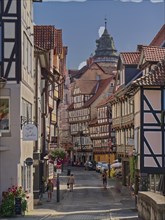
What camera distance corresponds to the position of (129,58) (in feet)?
163

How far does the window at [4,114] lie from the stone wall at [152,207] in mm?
7253

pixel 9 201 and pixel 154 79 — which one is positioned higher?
pixel 154 79

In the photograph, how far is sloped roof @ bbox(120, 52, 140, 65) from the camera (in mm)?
48688

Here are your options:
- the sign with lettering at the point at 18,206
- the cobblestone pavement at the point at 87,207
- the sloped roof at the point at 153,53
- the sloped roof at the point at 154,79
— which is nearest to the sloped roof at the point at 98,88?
the cobblestone pavement at the point at 87,207

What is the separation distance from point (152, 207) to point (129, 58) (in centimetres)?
3205

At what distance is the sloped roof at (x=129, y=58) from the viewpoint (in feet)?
160

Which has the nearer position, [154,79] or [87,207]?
[154,79]

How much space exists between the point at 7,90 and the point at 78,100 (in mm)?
90335

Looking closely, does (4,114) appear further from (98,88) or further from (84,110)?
(84,110)

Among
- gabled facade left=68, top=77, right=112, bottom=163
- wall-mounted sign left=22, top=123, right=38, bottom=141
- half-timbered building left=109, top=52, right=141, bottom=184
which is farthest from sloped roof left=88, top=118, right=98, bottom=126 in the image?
wall-mounted sign left=22, top=123, right=38, bottom=141

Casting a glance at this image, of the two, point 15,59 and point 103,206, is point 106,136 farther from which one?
point 15,59

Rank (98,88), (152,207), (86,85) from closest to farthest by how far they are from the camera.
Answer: (152,207) → (98,88) → (86,85)

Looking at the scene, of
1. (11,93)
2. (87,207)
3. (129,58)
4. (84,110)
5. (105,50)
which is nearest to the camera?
(11,93)

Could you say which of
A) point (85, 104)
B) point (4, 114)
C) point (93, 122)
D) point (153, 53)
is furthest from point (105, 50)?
point (4, 114)
